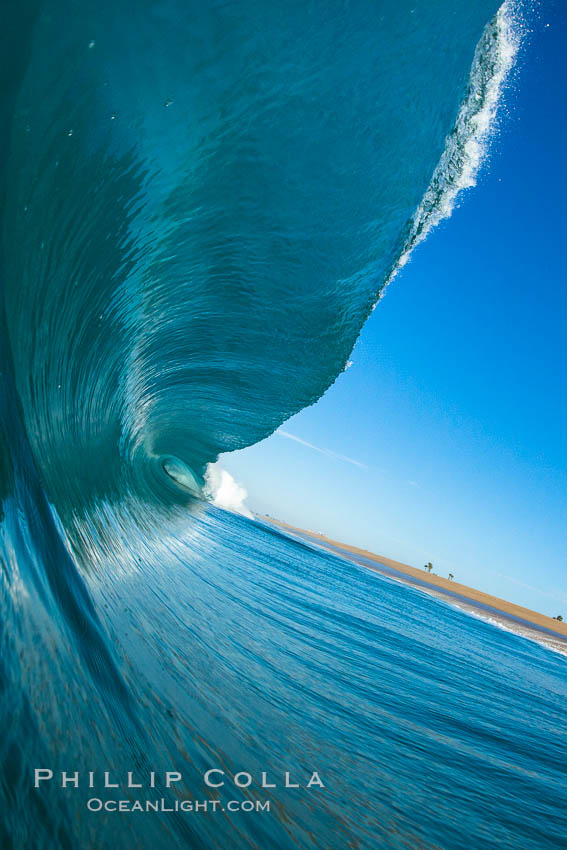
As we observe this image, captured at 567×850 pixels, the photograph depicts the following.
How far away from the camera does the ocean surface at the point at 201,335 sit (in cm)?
186

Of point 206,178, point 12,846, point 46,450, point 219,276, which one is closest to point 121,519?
point 46,450

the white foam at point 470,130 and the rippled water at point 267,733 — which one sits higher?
the white foam at point 470,130

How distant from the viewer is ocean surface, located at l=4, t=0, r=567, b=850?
1864 mm

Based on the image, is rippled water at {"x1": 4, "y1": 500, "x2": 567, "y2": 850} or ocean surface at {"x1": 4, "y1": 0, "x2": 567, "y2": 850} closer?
rippled water at {"x1": 4, "y1": 500, "x2": 567, "y2": 850}

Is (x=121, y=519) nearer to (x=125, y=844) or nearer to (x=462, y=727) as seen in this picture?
(x=462, y=727)

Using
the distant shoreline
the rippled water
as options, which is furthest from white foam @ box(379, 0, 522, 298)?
the distant shoreline

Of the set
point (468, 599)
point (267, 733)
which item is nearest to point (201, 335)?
point (267, 733)

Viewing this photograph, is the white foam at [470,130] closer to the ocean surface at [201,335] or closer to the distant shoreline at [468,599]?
the ocean surface at [201,335]

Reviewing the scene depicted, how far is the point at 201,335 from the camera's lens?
6.59 metres

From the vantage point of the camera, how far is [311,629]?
5.82 m

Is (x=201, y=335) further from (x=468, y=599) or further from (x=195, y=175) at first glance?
(x=468, y=599)

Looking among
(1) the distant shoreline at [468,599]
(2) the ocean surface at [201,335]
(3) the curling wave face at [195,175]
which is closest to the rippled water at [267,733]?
(2) the ocean surface at [201,335]

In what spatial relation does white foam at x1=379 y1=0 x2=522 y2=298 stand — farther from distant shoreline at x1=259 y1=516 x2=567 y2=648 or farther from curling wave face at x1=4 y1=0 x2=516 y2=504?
distant shoreline at x1=259 y1=516 x2=567 y2=648

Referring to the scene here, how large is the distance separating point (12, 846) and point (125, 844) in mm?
404
